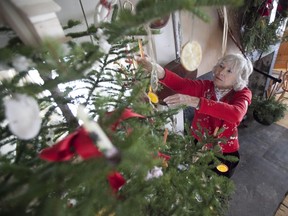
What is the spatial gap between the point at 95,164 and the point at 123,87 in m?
0.46

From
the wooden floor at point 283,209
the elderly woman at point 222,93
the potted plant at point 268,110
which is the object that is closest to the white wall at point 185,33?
the elderly woman at point 222,93

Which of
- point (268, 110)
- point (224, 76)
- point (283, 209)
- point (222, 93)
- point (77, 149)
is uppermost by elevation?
point (77, 149)

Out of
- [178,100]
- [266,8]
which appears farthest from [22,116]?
[266,8]

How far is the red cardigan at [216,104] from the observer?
1023mm

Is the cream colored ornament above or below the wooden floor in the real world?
above

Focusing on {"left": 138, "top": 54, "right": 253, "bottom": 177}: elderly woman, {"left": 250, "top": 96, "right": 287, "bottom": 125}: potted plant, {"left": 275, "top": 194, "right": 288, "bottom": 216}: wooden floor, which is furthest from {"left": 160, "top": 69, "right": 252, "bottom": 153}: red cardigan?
{"left": 250, "top": 96, "right": 287, "bottom": 125}: potted plant

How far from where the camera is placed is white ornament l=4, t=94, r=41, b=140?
0.30 m

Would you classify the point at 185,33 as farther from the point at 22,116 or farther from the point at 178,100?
the point at 22,116

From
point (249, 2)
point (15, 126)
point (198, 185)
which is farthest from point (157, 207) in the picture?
point (249, 2)

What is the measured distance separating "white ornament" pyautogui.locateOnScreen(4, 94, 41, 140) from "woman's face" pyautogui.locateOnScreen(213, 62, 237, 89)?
104 cm

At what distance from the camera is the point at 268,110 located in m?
2.33

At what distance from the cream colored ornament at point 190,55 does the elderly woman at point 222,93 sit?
0.14 meters

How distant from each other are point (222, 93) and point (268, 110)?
1.44m

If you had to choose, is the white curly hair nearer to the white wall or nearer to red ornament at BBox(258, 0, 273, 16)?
the white wall
